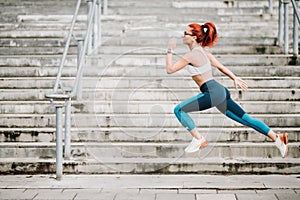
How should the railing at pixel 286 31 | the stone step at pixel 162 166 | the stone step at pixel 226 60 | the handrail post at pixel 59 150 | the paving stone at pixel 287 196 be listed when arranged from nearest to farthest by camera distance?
the paving stone at pixel 287 196
the handrail post at pixel 59 150
the stone step at pixel 162 166
the stone step at pixel 226 60
the railing at pixel 286 31

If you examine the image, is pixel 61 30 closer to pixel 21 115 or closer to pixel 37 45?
pixel 37 45

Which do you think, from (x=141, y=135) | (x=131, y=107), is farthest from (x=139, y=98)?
(x=141, y=135)

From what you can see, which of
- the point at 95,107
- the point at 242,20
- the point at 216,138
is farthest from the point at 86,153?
the point at 242,20

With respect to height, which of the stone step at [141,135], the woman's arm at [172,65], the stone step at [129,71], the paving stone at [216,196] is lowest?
the paving stone at [216,196]

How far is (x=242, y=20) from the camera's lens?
11695 millimetres

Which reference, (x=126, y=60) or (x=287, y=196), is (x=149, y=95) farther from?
(x=287, y=196)

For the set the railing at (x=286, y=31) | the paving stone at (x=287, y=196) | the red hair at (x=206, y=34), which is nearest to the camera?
the red hair at (x=206, y=34)

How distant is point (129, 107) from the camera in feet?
27.2

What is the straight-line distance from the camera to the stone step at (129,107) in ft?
26.9

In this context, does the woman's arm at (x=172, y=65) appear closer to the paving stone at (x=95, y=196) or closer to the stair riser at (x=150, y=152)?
the paving stone at (x=95, y=196)

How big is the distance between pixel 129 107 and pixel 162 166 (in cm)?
150

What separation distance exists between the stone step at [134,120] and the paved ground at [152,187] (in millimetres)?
1147

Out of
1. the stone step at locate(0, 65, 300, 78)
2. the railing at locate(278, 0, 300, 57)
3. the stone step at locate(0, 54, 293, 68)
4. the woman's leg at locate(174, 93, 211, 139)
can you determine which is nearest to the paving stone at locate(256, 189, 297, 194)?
the woman's leg at locate(174, 93, 211, 139)

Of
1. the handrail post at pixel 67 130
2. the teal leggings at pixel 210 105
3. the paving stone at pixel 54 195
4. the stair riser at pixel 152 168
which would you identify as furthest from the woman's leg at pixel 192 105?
the handrail post at pixel 67 130
